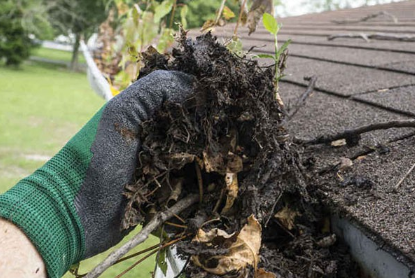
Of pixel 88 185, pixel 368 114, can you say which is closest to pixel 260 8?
pixel 368 114

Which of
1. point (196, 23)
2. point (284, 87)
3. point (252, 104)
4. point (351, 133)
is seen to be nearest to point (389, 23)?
point (284, 87)

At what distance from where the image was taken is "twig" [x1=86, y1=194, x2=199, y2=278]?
89 centimetres

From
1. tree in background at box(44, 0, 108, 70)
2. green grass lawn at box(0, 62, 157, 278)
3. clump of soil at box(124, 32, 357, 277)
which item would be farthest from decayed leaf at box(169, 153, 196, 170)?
tree in background at box(44, 0, 108, 70)

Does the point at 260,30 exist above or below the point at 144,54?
below

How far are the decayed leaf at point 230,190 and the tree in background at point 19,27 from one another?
19226mm

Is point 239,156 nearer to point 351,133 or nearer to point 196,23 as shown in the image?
point 351,133

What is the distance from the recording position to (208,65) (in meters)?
1.02

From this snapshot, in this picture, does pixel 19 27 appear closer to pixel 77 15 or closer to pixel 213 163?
pixel 77 15

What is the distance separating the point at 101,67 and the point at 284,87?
3024 mm

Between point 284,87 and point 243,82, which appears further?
point 284,87

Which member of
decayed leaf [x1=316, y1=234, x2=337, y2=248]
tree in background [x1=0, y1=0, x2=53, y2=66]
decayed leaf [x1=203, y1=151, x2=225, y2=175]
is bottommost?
tree in background [x1=0, y1=0, x2=53, y2=66]

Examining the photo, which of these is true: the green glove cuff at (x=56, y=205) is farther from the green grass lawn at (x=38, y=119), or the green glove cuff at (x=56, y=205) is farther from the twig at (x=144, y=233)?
the green grass lawn at (x=38, y=119)

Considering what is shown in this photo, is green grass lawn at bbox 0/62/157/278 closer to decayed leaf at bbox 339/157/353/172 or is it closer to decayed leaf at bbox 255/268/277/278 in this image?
decayed leaf at bbox 339/157/353/172

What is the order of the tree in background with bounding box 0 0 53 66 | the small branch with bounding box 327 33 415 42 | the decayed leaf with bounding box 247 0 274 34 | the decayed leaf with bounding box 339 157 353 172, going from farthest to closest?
1. the tree in background with bounding box 0 0 53 66
2. the small branch with bounding box 327 33 415 42
3. the decayed leaf with bounding box 247 0 274 34
4. the decayed leaf with bounding box 339 157 353 172
